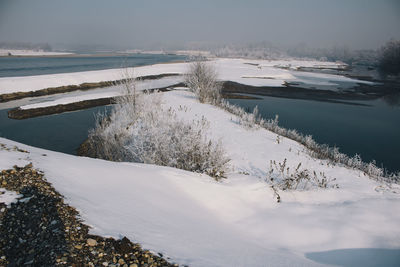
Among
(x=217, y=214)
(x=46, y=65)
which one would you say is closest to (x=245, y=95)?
(x=217, y=214)

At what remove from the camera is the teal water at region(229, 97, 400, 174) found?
14062 millimetres

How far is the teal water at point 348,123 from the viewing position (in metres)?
14.1

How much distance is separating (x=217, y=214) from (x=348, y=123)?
19622mm

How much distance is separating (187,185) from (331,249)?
9.88 feet

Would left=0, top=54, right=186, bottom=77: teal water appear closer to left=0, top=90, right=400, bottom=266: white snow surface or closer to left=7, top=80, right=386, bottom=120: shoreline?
left=7, top=80, right=386, bottom=120: shoreline

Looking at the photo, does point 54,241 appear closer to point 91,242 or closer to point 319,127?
point 91,242

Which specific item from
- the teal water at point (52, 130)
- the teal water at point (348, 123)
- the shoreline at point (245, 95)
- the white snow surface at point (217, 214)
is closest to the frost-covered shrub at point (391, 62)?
the shoreline at point (245, 95)

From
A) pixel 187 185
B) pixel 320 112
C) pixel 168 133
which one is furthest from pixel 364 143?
pixel 187 185

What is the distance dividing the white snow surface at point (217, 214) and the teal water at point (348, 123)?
8.90 m

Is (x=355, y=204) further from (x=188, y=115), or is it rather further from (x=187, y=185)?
(x=188, y=115)

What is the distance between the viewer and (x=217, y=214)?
462 centimetres

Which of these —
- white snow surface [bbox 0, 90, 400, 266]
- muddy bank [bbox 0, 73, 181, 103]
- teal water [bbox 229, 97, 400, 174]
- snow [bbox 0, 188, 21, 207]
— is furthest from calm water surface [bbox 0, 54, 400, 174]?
snow [bbox 0, 188, 21, 207]

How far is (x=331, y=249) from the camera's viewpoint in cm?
391

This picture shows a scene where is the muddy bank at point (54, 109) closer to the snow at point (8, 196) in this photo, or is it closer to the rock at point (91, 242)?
the snow at point (8, 196)
